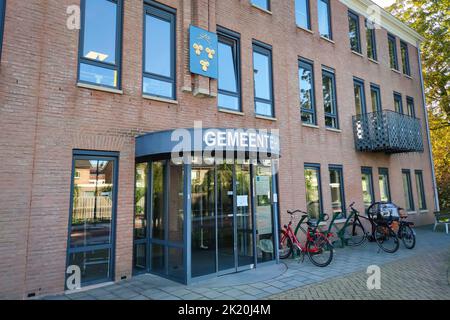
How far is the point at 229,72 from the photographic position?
909 centimetres

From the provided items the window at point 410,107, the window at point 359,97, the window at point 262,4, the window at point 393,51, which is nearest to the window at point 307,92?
the window at point 262,4

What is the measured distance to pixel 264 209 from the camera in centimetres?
764

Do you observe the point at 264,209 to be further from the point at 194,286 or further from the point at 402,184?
the point at 402,184

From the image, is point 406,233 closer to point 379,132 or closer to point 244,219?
point 379,132

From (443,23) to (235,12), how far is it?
1603 cm

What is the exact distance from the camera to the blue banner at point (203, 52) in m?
7.82

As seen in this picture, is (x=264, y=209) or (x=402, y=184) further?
(x=402, y=184)

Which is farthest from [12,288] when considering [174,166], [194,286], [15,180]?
[174,166]

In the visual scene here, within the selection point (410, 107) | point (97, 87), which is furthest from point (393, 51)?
point (97, 87)

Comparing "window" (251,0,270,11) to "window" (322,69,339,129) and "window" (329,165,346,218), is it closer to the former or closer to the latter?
"window" (322,69,339,129)

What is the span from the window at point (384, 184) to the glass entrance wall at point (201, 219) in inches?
323

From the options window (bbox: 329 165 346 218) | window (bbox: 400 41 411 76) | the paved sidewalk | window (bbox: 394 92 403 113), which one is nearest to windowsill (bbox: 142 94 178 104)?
the paved sidewalk

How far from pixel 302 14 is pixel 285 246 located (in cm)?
863

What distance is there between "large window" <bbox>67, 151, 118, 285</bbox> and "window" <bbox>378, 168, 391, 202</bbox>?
11544 mm
